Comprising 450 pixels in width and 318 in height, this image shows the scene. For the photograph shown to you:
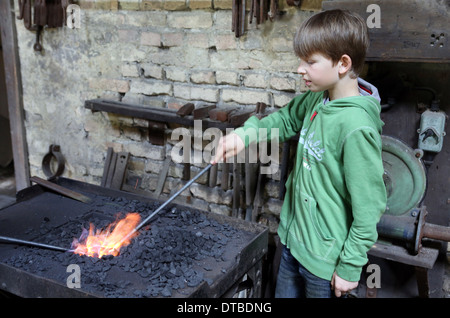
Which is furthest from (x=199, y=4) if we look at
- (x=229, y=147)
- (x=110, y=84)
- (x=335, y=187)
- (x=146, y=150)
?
(x=335, y=187)

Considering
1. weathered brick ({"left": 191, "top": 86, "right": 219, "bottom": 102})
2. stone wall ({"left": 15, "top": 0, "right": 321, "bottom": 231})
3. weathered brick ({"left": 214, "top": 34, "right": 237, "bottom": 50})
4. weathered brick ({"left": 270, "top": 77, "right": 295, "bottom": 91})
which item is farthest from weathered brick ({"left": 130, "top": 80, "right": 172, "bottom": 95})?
weathered brick ({"left": 270, "top": 77, "right": 295, "bottom": 91})

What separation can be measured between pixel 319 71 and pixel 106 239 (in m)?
1.05

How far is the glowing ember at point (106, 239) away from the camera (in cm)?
166

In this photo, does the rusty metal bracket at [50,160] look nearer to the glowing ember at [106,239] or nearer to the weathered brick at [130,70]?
the weathered brick at [130,70]

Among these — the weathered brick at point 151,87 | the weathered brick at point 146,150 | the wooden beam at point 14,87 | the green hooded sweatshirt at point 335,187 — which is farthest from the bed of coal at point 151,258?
the wooden beam at point 14,87

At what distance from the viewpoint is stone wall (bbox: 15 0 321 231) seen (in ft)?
7.51

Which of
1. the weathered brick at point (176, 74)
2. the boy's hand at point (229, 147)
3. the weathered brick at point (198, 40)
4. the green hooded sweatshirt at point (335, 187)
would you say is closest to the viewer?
the green hooded sweatshirt at point (335, 187)

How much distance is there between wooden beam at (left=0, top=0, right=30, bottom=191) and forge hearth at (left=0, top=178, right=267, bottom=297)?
1299mm

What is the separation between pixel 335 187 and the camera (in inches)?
59.0

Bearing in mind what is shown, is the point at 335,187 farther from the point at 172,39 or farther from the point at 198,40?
the point at 172,39

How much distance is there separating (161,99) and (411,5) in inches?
59.0

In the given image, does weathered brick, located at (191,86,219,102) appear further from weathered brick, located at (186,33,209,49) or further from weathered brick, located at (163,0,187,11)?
weathered brick, located at (163,0,187,11)

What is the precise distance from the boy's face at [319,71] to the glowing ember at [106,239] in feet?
3.08
